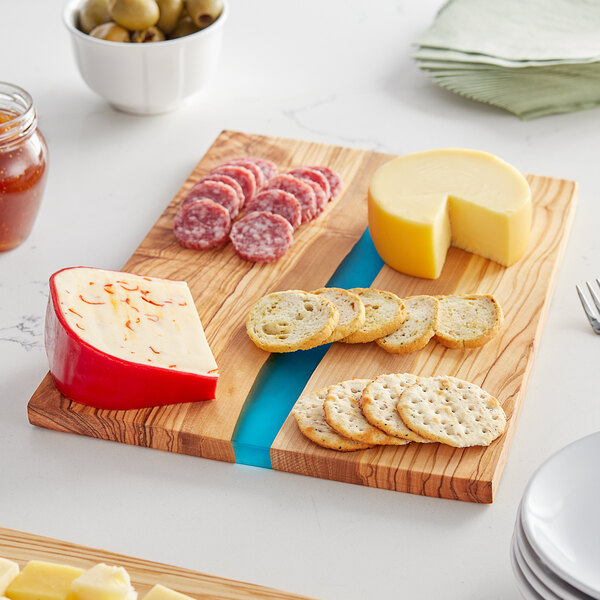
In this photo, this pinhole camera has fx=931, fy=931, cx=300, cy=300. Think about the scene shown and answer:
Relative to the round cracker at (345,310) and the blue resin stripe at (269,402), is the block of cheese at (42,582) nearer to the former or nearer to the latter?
the blue resin stripe at (269,402)

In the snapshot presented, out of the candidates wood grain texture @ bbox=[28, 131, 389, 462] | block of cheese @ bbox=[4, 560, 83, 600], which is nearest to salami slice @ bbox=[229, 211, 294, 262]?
wood grain texture @ bbox=[28, 131, 389, 462]

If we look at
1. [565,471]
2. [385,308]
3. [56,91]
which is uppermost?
[565,471]

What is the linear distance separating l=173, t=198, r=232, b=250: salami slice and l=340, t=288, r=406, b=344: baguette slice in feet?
1.44

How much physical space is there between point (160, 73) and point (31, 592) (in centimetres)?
174

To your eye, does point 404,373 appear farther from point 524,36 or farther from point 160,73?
point 524,36

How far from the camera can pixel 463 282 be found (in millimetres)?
2197

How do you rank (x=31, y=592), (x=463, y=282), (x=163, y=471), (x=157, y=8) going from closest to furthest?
(x=31, y=592) < (x=163, y=471) < (x=463, y=282) < (x=157, y=8)

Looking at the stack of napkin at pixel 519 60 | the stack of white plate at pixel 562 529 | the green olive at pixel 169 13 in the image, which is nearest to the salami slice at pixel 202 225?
the green olive at pixel 169 13

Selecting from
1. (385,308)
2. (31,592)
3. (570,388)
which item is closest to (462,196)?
(385,308)

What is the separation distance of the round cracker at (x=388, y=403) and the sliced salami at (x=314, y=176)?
0.78m

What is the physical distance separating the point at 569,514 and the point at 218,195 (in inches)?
51.4

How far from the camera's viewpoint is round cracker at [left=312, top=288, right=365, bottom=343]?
196 cm

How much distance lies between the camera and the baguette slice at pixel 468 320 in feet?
6.44

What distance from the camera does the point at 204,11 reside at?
105 inches
